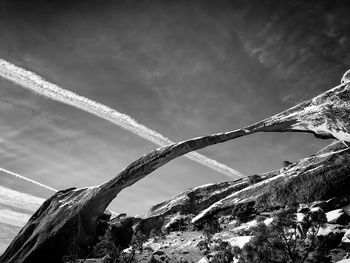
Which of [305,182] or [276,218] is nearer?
[276,218]

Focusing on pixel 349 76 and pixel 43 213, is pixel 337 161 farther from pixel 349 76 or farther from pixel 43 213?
pixel 43 213

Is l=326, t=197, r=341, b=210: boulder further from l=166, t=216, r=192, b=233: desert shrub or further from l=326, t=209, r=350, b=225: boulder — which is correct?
l=166, t=216, r=192, b=233: desert shrub

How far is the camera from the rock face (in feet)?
79.1

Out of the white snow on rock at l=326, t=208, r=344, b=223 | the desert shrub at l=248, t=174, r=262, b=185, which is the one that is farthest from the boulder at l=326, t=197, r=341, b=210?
the desert shrub at l=248, t=174, r=262, b=185

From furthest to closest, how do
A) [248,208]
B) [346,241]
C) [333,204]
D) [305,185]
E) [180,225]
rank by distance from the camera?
[180,225], [248,208], [305,185], [333,204], [346,241]

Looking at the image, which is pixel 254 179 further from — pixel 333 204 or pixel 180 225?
pixel 333 204

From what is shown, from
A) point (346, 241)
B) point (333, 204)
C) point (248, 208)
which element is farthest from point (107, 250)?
point (333, 204)

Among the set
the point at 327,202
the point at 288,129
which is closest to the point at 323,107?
the point at 288,129

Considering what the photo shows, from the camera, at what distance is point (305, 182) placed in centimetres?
3581

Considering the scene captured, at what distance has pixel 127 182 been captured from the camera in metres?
28.2

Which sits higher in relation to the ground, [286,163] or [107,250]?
[286,163]

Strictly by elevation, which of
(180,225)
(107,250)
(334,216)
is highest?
(334,216)

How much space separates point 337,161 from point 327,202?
8.84 meters

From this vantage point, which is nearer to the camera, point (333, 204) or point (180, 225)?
point (333, 204)
